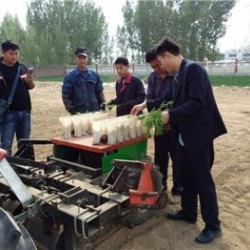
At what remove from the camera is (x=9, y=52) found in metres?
4.93

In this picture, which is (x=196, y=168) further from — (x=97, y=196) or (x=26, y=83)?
(x=26, y=83)

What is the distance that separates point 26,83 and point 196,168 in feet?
9.68

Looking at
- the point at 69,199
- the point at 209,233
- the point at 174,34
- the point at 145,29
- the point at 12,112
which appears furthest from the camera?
the point at 145,29

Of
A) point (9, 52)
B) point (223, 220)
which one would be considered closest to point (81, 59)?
point (9, 52)

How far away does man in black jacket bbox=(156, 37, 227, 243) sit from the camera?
330cm

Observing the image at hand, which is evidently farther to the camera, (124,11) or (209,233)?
(124,11)

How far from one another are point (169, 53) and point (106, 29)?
155 feet

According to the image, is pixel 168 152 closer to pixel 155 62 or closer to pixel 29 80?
pixel 155 62

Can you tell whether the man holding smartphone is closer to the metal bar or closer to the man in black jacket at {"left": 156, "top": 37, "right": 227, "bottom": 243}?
the man in black jacket at {"left": 156, "top": 37, "right": 227, "bottom": 243}

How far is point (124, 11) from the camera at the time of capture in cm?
4412

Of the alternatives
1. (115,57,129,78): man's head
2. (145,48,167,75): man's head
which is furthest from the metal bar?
(115,57,129,78): man's head

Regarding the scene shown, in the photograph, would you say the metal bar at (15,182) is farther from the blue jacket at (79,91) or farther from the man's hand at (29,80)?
the man's hand at (29,80)

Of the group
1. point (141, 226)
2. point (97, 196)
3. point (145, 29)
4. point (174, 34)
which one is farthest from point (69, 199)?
point (145, 29)

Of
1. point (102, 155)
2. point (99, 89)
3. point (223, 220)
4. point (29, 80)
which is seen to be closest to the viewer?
point (102, 155)
